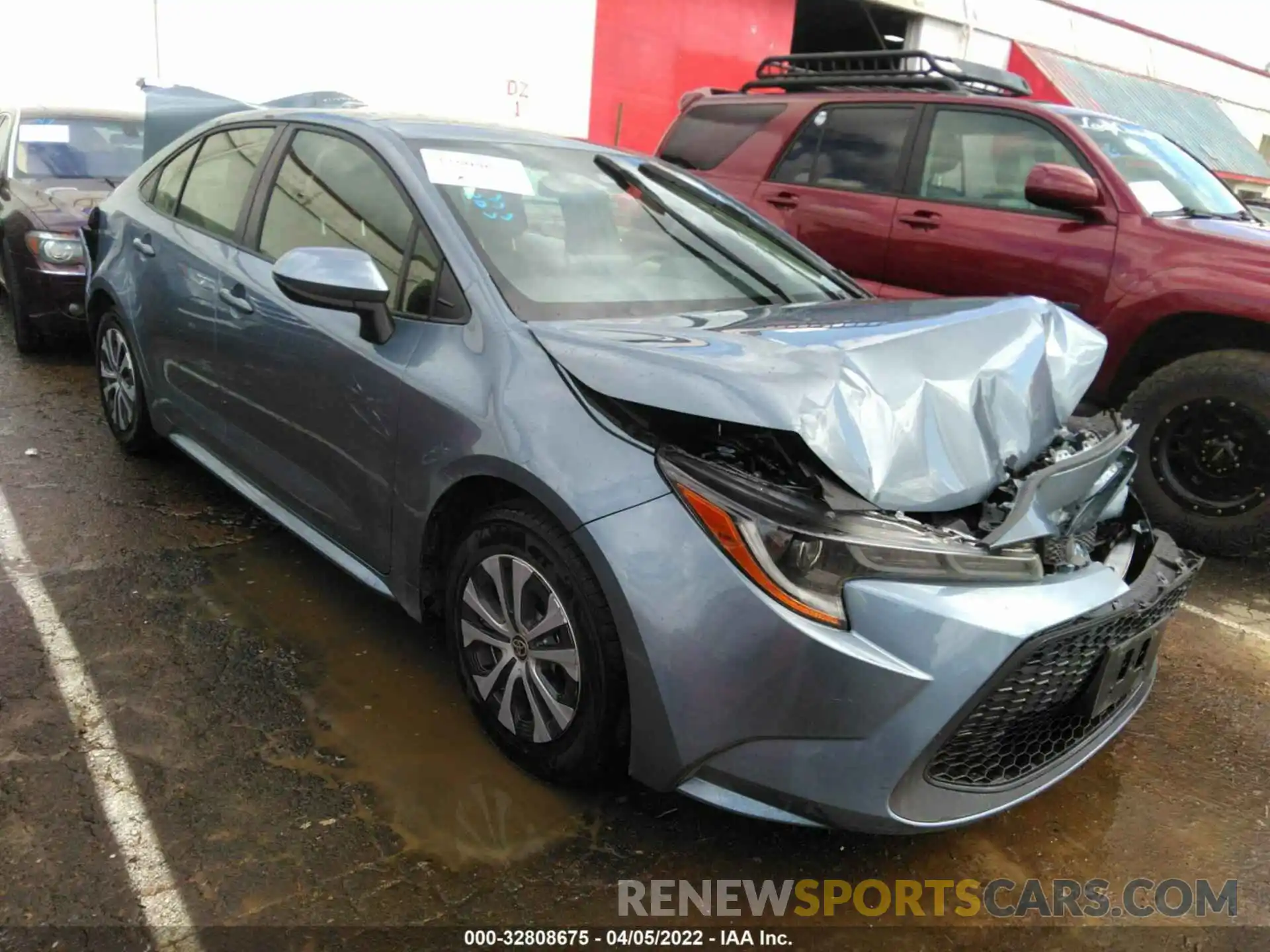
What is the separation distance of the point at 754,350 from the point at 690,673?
0.74 metres

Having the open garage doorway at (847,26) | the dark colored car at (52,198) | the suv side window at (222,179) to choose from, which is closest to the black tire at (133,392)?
the suv side window at (222,179)

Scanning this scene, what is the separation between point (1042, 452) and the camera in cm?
243

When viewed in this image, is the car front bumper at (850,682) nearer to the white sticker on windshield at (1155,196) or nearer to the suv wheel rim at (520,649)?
the suv wheel rim at (520,649)

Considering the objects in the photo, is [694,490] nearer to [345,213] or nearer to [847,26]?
[345,213]

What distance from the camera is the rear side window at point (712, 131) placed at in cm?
584

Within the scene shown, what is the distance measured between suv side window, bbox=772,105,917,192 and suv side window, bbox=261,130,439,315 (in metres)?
3.14

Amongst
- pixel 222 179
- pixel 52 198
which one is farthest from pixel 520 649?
pixel 52 198

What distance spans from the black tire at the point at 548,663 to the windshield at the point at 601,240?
59 cm

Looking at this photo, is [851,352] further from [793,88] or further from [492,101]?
[492,101]

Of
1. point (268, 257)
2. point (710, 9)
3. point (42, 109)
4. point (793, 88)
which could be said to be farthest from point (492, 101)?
point (268, 257)

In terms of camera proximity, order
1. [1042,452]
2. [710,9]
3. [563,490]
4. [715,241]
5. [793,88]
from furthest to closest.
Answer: [710,9] < [793,88] < [715,241] < [1042,452] < [563,490]

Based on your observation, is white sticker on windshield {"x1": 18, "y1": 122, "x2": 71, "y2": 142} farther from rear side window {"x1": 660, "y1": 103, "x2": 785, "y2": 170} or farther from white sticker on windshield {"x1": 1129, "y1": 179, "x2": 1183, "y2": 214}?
white sticker on windshield {"x1": 1129, "y1": 179, "x2": 1183, "y2": 214}

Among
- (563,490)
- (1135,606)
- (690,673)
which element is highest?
(563,490)

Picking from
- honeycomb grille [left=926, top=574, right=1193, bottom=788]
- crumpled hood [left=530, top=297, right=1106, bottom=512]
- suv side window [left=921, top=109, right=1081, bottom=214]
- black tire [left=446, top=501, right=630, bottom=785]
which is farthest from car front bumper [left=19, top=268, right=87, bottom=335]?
honeycomb grille [left=926, top=574, right=1193, bottom=788]
